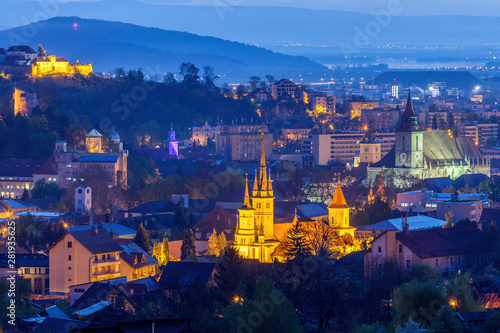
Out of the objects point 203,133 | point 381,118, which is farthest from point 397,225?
point 381,118

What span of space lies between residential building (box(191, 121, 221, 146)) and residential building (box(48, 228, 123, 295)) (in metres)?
103

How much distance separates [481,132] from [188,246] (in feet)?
354

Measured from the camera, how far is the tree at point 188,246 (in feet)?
194

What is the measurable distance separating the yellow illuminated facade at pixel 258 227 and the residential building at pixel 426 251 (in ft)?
26.1

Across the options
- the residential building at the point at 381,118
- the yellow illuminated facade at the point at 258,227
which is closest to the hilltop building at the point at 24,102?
the yellow illuminated facade at the point at 258,227

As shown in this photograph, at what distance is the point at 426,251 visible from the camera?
50.4 metres

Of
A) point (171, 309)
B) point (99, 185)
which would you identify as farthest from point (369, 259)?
point (99, 185)

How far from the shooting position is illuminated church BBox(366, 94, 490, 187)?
10781cm

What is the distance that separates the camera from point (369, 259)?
50.0 m

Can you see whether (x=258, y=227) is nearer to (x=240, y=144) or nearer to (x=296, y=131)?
(x=240, y=144)

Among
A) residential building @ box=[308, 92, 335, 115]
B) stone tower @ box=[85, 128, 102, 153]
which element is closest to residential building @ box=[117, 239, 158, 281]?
stone tower @ box=[85, 128, 102, 153]

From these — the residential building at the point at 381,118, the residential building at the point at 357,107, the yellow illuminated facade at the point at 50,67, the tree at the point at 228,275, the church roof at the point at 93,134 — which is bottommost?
the tree at the point at 228,275

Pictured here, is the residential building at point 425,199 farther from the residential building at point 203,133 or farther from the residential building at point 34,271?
the residential building at point 203,133

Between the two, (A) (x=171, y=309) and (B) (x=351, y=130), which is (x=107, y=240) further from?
(B) (x=351, y=130)
